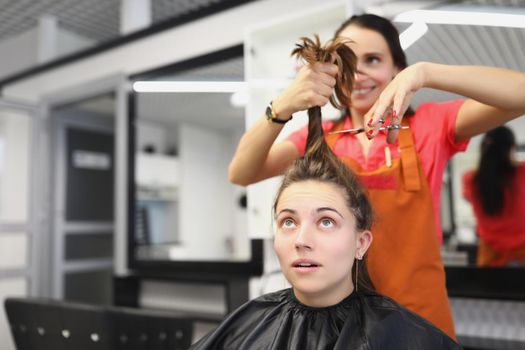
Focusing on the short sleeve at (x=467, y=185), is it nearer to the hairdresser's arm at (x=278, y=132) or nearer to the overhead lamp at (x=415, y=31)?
the overhead lamp at (x=415, y=31)

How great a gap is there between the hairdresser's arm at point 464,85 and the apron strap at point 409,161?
204mm

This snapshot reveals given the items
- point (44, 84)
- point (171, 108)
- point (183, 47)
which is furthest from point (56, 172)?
point (183, 47)

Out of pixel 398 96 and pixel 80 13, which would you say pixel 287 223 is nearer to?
pixel 398 96

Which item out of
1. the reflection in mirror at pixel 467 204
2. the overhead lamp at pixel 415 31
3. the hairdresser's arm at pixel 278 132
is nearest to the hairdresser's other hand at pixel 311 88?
the hairdresser's arm at pixel 278 132

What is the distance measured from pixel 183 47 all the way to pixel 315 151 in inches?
86.1

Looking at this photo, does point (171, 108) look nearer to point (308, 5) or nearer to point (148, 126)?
point (148, 126)

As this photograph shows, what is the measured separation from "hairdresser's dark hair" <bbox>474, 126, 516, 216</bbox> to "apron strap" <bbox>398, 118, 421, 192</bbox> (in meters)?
1.60

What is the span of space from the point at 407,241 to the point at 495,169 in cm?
179

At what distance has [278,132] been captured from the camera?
108cm

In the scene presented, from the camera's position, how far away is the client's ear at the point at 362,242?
1.04 m

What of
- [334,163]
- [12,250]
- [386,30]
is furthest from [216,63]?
[12,250]

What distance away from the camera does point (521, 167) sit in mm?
2461

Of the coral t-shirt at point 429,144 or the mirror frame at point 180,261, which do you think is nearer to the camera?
the coral t-shirt at point 429,144

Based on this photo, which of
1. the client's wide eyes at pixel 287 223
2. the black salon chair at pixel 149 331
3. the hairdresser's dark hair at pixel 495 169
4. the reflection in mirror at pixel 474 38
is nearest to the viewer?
the client's wide eyes at pixel 287 223
